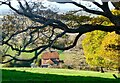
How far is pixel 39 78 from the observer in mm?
6176

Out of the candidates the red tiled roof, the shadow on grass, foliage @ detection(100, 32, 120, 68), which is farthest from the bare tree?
foliage @ detection(100, 32, 120, 68)

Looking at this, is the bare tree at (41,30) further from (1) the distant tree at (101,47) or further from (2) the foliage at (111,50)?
(2) the foliage at (111,50)

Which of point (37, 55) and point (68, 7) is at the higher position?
point (68, 7)

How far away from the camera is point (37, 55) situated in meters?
6.07

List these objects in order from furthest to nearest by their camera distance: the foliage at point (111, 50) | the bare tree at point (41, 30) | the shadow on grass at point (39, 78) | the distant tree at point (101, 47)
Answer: the foliage at point (111, 50), the distant tree at point (101, 47), the shadow on grass at point (39, 78), the bare tree at point (41, 30)

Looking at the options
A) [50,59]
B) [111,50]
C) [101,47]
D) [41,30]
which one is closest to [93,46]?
[101,47]

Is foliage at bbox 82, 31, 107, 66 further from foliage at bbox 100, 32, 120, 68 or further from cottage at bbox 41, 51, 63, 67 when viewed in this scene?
cottage at bbox 41, 51, 63, 67

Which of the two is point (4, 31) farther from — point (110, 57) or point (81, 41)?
point (110, 57)

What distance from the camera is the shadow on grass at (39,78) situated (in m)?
6.09

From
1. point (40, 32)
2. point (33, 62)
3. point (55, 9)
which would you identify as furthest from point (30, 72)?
point (55, 9)

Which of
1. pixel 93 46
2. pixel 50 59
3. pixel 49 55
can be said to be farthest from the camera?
pixel 93 46

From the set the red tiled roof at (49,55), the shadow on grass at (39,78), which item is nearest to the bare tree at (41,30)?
the red tiled roof at (49,55)

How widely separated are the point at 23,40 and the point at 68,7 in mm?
808

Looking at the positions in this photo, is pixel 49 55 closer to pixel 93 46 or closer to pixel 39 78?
pixel 39 78
